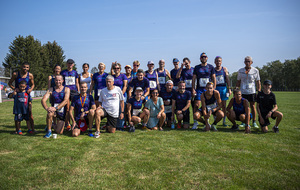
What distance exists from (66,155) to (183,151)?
2.38 m

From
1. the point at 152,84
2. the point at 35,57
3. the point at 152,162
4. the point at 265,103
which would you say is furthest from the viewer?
the point at 35,57

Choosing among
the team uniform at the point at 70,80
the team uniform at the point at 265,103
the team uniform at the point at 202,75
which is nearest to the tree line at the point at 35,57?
the team uniform at the point at 70,80

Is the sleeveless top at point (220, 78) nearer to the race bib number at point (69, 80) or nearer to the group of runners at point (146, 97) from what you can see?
the group of runners at point (146, 97)

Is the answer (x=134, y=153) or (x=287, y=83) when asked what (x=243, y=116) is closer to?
(x=134, y=153)

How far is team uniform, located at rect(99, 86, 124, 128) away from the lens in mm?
5797

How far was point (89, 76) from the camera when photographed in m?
6.87

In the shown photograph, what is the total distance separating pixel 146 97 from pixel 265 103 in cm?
386

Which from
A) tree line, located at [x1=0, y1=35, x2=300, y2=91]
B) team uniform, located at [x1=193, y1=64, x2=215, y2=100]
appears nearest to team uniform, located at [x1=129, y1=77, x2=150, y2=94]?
team uniform, located at [x1=193, y1=64, x2=215, y2=100]

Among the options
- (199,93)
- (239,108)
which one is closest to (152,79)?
(199,93)

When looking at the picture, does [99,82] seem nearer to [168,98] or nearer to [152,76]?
[152,76]

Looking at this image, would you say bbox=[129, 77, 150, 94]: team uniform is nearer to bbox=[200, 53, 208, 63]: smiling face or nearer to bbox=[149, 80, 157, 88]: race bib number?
bbox=[149, 80, 157, 88]: race bib number

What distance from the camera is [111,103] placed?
5.80 m

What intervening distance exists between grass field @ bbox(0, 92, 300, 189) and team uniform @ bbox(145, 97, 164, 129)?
106 cm

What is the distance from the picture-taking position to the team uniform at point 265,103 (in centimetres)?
594
